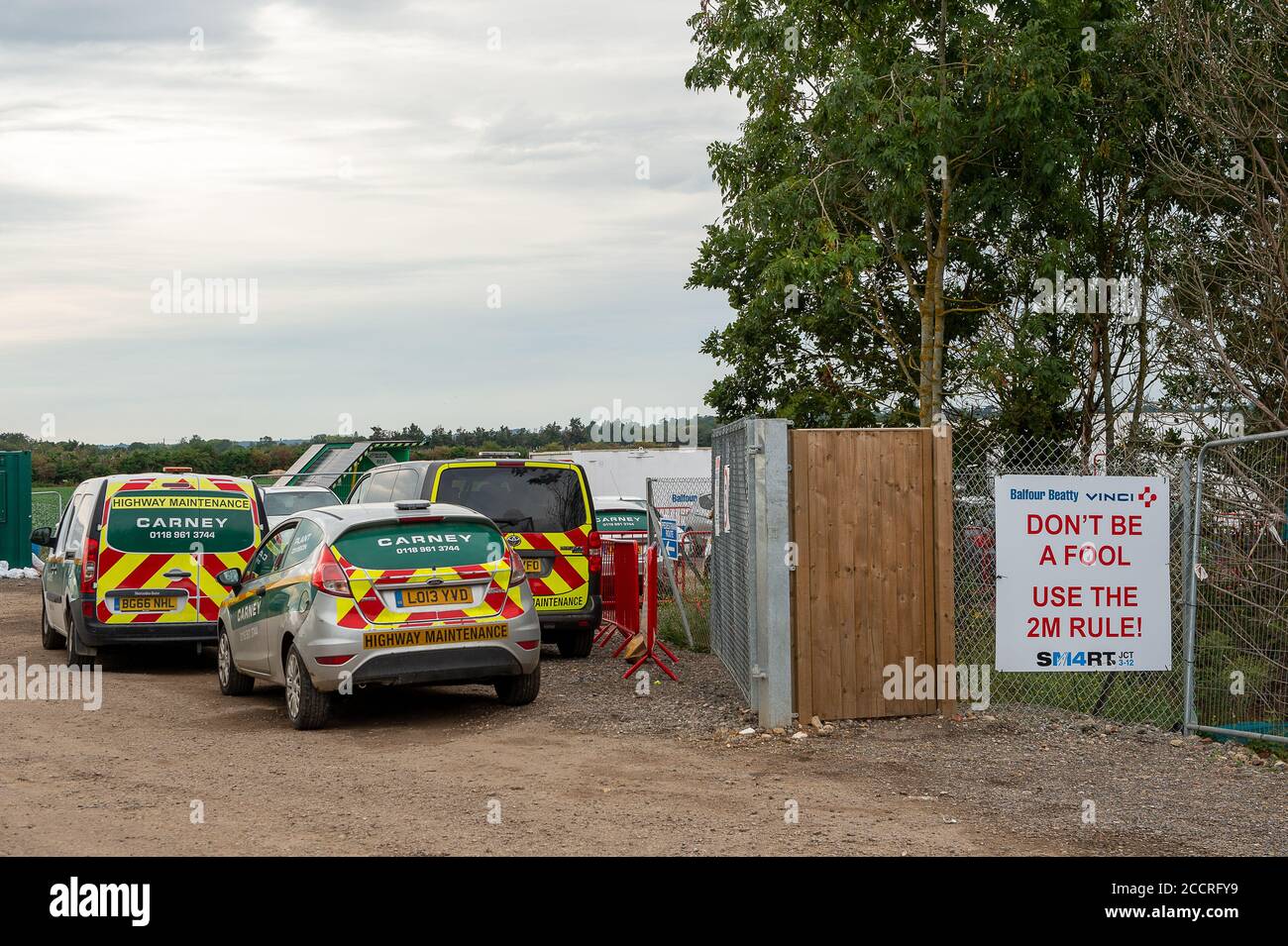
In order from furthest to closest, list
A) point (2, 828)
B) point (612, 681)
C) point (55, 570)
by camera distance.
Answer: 1. point (55, 570)
2. point (612, 681)
3. point (2, 828)

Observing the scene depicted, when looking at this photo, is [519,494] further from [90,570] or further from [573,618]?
[90,570]

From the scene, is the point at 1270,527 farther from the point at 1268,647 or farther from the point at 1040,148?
the point at 1040,148

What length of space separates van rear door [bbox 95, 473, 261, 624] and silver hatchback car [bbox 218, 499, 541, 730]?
11.1ft

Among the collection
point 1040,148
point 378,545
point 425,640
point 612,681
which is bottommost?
point 612,681

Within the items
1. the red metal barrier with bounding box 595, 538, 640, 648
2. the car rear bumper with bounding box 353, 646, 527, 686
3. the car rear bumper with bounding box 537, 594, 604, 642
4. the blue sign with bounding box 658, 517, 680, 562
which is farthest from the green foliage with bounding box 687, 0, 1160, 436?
the car rear bumper with bounding box 353, 646, 527, 686

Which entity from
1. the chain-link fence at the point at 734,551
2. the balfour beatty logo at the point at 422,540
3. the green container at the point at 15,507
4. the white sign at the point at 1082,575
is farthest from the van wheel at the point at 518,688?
the green container at the point at 15,507

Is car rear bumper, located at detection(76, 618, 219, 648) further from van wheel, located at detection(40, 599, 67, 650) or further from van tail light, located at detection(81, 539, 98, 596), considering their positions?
van wheel, located at detection(40, 599, 67, 650)

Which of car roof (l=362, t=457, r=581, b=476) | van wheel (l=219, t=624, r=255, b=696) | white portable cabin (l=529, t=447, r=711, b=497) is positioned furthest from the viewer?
white portable cabin (l=529, t=447, r=711, b=497)

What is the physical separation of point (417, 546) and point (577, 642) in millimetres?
4587

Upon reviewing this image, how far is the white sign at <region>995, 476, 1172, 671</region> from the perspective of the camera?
10133mm

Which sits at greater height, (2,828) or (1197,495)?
(1197,495)

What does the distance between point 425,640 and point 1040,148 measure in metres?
13.5

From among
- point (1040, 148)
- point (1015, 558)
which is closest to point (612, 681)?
point (1015, 558)

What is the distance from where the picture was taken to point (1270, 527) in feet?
34.9
